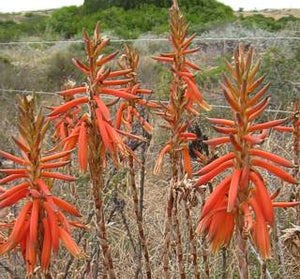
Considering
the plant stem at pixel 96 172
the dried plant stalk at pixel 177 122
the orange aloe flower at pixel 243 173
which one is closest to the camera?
the orange aloe flower at pixel 243 173

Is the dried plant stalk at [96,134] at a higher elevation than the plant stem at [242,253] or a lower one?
higher

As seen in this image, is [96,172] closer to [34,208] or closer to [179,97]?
[34,208]

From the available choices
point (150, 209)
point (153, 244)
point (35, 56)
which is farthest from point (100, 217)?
point (35, 56)

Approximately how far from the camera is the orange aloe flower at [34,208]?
1.54 metres

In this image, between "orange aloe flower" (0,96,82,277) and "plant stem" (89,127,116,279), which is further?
"plant stem" (89,127,116,279)

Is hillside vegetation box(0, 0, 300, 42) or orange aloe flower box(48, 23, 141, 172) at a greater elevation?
orange aloe flower box(48, 23, 141, 172)

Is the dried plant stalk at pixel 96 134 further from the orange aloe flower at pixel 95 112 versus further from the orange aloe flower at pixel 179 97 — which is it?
the orange aloe flower at pixel 179 97

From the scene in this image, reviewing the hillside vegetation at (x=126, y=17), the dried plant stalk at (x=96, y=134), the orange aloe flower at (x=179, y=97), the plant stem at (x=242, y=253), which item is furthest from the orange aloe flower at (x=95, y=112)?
the hillside vegetation at (x=126, y=17)

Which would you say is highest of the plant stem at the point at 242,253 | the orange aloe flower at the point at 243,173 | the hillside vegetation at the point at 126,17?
the orange aloe flower at the point at 243,173

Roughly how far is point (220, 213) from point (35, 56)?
1606 cm

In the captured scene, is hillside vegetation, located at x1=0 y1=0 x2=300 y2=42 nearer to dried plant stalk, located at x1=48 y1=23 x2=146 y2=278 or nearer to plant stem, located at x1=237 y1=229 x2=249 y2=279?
dried plant stalk, located at x1=48 y1=23 x2=146 y2=278

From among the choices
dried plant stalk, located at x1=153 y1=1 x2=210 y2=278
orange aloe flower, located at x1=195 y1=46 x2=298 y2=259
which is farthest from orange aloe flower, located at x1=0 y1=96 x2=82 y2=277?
dried plant stalk, located at x1=153 y1=1 x2=210 y2=278

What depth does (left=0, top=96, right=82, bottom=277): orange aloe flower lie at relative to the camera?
1.54m

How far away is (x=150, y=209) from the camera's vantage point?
5.04m
